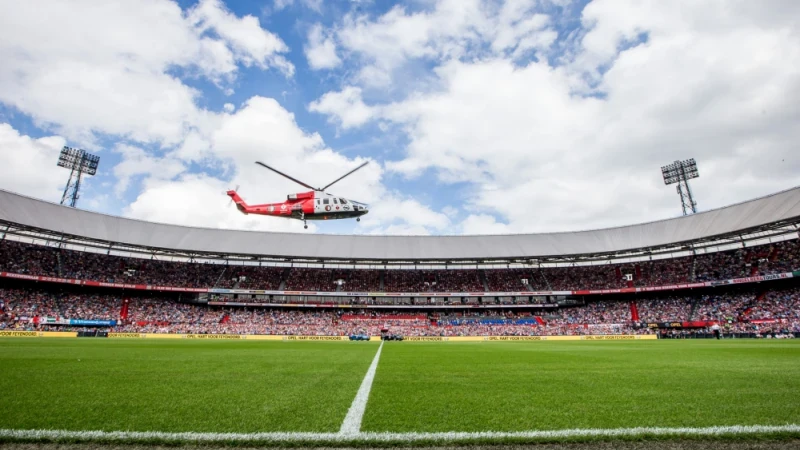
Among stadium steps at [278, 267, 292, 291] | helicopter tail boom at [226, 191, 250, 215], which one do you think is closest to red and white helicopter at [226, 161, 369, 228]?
helicopter tail boom at [226, 191, 250, 215]

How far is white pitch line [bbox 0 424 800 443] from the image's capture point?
338cm

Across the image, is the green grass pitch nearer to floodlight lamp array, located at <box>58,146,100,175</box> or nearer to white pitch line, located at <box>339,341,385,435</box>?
white pitch line, located at <box>339,341,385,435</box>

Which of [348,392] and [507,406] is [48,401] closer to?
[348,392]

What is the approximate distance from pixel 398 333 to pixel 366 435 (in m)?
42.5

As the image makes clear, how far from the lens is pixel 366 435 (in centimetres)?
352

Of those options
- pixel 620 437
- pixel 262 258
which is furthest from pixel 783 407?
pixel 262 258

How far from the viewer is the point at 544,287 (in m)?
53.0

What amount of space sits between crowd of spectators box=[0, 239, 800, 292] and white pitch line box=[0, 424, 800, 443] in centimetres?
4796

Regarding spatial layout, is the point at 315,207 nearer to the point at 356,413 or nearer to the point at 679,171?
the point at 356,413

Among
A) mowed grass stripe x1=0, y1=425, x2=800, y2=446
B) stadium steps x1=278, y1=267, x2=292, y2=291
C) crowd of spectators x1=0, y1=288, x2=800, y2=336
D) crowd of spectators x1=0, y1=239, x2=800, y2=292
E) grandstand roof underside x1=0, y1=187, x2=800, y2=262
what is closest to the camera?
mowed grass stripe x1=0, y1=425, x2=800, y2=446

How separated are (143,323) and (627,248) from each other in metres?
55.2

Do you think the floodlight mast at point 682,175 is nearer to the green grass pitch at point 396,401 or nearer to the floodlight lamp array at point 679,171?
the floodlight lamp array at point 679,171

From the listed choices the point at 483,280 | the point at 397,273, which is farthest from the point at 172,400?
the point at 483,280

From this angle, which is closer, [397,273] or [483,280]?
[483,280]
